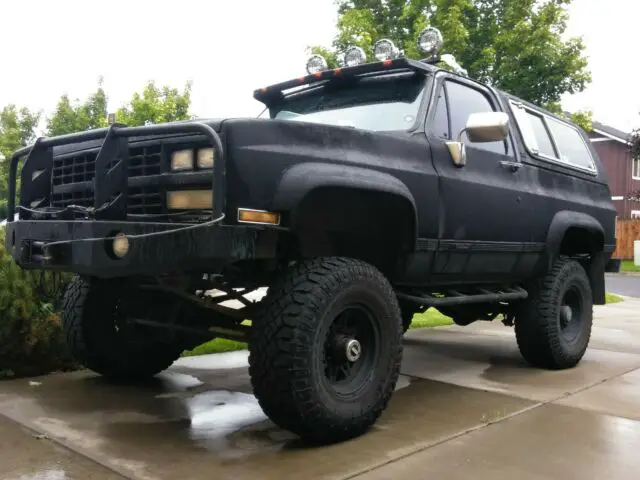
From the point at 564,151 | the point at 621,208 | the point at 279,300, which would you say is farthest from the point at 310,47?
the point at 621,208

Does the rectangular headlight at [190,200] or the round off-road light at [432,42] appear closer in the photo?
the rectangular headlight at [190,200]

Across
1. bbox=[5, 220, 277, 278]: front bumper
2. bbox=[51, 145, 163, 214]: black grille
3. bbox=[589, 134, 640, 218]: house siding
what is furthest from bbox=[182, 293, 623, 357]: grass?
bbox=[589, 134, 640, 218]: house siding

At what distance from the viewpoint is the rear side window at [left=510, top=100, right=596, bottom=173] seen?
5.29 meters

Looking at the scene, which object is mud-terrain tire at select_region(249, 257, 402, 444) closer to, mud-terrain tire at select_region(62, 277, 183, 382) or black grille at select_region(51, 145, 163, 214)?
black grille at select_region(51, 145, 163, 214)

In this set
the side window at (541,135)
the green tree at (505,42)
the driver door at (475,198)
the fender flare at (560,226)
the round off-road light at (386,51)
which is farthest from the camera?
the green tree at (505,42)

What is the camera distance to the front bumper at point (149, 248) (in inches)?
116

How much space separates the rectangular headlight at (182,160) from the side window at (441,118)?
5.52ft

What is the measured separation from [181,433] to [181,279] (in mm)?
826

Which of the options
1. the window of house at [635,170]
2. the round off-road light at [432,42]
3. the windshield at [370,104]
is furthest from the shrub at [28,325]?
the window of house at [635,170]

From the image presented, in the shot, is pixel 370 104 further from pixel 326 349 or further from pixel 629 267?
pixel 629 267

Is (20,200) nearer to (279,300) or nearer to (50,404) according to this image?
(50,404)

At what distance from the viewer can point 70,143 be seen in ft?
12.2

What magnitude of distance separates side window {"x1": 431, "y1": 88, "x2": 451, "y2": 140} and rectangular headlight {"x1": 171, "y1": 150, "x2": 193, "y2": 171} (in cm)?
168

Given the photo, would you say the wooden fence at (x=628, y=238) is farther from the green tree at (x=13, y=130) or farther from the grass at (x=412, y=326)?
the green tree at (x=13, y=130)
